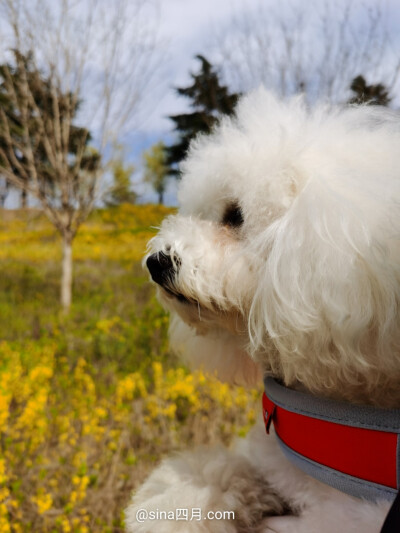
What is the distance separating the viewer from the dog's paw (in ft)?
3.90

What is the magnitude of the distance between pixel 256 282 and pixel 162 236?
14.2 inches

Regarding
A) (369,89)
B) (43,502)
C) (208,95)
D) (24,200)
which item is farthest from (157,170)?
(43,502)

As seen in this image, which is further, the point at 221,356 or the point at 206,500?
the point at 221,356

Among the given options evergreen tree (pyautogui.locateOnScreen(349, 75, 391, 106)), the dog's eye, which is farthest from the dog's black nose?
evergreen tree (pyautogui.locateOnScreen(349, 75, 391, 106))

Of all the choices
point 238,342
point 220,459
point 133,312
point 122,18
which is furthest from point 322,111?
point 133,312

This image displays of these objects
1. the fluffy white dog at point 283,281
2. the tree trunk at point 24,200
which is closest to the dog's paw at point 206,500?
the fluffy white dog at point 283,281

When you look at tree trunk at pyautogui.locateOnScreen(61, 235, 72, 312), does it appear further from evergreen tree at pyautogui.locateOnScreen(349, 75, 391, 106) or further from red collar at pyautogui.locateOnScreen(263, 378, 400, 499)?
red collar at pyautogui.locateOnScreen(263, 378, 400, 499)

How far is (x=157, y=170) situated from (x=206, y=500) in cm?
1020

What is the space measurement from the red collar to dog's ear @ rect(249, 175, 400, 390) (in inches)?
2.9

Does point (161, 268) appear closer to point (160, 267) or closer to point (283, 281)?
point (160, 267)

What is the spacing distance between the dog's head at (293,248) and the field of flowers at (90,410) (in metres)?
0.42

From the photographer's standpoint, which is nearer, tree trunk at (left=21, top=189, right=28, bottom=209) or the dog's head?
the dog's head

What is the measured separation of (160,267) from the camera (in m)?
1.33

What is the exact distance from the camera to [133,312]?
227 inches
